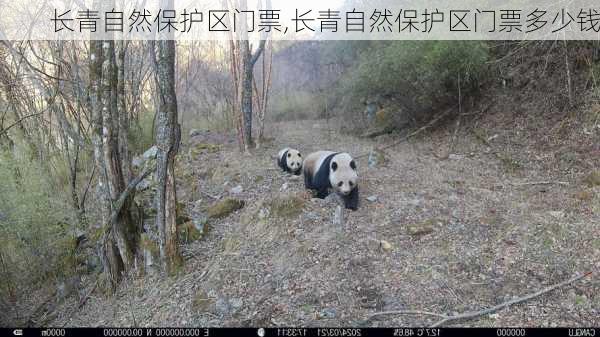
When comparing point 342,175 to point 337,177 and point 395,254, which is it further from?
point 395,254

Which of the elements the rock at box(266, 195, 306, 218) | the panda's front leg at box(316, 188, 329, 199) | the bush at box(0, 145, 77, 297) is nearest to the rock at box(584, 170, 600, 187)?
the panda's front leg at box(316, 188, 329, 199)

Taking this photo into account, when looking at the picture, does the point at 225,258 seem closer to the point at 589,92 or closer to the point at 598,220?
the point at 598,220

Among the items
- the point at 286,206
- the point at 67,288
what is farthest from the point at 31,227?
the point at 286,206

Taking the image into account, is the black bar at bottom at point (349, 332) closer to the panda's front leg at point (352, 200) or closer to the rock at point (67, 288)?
the rock at point (67, 288)

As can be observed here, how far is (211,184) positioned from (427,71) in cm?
465

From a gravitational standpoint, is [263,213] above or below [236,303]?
above

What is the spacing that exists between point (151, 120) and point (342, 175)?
6.06 metres

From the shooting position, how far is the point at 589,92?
6.69 m

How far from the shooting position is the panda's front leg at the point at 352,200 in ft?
17.5

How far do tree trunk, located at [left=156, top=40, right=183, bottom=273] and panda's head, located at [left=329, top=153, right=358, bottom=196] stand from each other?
2037 mm

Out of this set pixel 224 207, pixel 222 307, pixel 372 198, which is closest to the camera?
pixel 222 307

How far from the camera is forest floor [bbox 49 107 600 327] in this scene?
358 centimetres

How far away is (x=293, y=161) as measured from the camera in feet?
23.1

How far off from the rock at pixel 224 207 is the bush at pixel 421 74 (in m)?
4.32
